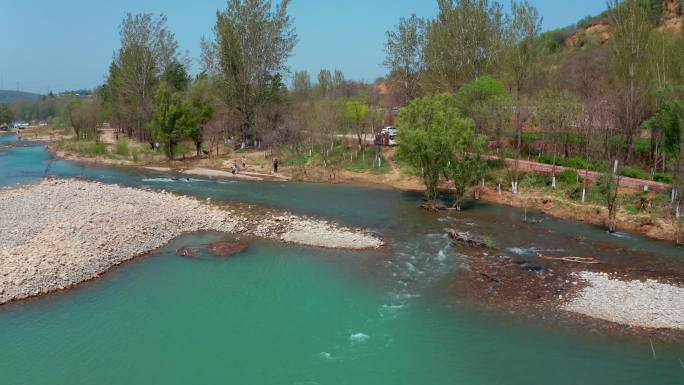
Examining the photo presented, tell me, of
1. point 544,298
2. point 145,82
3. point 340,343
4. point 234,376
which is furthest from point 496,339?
point 145,82

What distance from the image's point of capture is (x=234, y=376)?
16.1m

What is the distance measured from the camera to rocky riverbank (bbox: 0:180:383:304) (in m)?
23.1

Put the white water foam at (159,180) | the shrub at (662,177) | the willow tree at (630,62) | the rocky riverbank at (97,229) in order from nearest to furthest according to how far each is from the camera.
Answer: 1. the rocky riverbank at (97,229)
2. the shrub at (662,177)
3. the willow tree at (630,62)
4. the white water foam at (159,180)

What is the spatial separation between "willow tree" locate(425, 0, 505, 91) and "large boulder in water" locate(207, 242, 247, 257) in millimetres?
38169

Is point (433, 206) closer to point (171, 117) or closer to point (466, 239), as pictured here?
point (466, 239)

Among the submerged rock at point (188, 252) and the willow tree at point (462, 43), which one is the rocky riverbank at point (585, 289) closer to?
the submerged rock at point (188, 252)

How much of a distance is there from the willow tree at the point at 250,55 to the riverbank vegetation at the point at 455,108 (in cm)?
18

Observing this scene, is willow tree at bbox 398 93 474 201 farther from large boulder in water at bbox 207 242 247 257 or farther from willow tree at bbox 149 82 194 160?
willow tree at bbox 149 82 194 160

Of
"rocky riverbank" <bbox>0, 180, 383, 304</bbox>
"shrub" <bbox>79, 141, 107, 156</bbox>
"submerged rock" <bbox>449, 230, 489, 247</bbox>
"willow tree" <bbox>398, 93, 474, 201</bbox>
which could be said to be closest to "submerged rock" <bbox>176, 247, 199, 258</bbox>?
"rocky riverbank" <bbox>0, 180, 383, 304</bbox>

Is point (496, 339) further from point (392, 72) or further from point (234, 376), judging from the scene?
point (392, 72)

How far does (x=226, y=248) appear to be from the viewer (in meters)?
28.0

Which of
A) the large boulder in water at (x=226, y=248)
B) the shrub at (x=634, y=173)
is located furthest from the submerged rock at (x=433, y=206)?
the large boulder in water at (x=226, y=248)

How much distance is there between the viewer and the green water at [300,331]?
1627 centimetres

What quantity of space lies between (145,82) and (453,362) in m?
73.1
